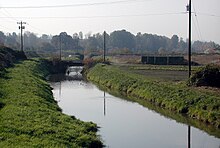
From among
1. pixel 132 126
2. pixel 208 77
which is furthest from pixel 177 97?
pixel 132 126

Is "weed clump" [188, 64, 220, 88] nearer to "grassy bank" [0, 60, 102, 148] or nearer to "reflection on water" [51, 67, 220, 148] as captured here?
"reflection on water" [51, 67, 220, 148]

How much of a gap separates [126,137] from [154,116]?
692 cm

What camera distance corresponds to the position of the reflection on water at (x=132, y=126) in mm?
18453

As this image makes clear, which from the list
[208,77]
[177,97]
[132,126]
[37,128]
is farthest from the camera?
[208,77]

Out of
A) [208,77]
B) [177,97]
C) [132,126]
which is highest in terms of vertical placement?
[208,77]

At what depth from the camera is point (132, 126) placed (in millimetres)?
22297

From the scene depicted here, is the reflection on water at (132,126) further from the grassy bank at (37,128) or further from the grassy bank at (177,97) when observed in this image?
the grassy bank at (177,97)

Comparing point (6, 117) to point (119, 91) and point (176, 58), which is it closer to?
point (119, 91)

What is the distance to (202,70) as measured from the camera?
32219 millimetres

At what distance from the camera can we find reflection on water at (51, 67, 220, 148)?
18.5 metres

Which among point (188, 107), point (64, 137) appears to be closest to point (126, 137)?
point (64, 137)

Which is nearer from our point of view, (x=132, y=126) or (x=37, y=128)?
(x=37, y=128)

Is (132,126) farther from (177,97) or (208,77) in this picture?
(208,77)

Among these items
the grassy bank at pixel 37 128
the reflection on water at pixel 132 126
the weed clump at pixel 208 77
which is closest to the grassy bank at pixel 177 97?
the weed clump at pixel 208 77
